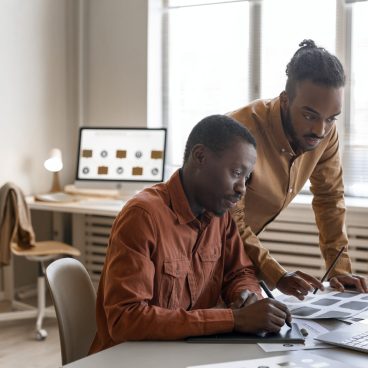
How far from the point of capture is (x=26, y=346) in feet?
10.9

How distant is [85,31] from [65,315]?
10.5 feet

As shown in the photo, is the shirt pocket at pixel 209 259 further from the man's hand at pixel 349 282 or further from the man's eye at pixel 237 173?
the man's hand at pixel 349 282

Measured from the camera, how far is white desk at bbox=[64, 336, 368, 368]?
1.22 metres

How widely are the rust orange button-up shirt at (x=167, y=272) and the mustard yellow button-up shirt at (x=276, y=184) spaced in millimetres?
67

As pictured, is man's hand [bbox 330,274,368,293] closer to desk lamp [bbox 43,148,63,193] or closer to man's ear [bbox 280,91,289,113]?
man's ear [bbox 280,91,289,113]

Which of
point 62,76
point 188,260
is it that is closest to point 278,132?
point 188,260

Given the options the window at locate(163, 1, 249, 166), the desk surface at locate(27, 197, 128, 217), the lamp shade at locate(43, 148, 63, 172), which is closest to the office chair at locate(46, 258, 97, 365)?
the desk surface at locate(27, 197, 128, 217)

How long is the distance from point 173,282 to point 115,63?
10.2 feet

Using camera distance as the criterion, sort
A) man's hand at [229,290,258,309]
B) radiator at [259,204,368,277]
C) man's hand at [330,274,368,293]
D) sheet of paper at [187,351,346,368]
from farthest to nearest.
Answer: radiator at [259,204,368,277]
man's hand at [330,274,368,293]
man's hand at [229,290,258,309]
sheet of paper at [187,351,346,368]

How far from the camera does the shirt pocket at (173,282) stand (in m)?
1.52

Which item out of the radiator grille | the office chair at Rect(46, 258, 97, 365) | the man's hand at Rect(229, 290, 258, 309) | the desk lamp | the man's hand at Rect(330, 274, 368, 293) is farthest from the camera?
the radiator grille

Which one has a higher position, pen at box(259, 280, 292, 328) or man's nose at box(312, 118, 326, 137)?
man's nose at box(312, 118, 326, 137)

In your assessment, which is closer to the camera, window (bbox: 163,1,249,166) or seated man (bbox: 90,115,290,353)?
seated man (bbox: 90,115,290,353)

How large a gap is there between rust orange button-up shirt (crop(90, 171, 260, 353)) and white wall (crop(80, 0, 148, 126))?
272 centimetres
